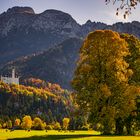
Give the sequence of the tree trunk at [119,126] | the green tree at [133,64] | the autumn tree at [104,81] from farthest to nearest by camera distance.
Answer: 1. the green tree at [133,64]
2. the tree trunk at [119,126]
3. the autumn tree at [104,81]

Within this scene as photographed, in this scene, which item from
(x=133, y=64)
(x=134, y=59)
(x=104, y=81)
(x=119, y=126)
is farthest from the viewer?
(x=134, y=59)

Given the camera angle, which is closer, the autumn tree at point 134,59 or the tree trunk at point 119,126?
the tree trunk at point 119,126

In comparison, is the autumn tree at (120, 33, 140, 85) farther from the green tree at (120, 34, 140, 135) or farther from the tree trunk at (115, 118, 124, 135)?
the tree trunk at (115, 118, 124, 135)

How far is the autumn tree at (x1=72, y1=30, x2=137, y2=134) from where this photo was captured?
51156 mm

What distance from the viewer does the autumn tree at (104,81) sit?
51.2 m

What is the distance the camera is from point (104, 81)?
52125 mm

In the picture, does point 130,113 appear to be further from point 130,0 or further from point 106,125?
point 130,0

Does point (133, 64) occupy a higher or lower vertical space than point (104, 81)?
higher

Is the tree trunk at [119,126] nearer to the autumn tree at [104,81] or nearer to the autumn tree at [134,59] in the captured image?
the autumn tree at [104,81]

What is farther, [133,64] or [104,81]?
[133,64]

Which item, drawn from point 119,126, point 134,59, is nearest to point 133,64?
point 134,59

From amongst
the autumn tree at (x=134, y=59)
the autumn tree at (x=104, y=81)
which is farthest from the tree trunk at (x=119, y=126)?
the autumn tree at (x=134, y=59)

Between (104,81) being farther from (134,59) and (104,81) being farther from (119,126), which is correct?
(119,126)

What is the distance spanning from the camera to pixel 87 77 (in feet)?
171
